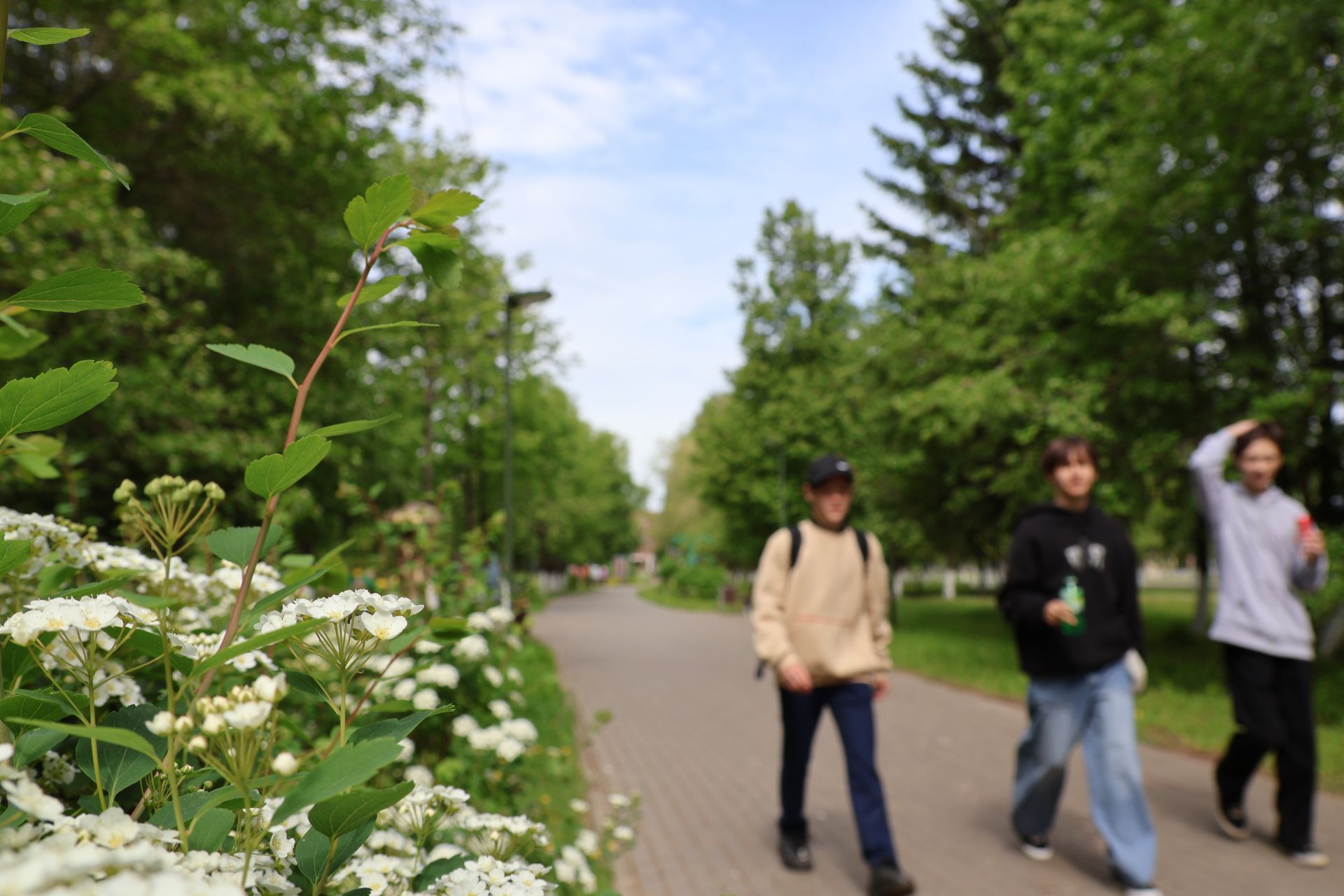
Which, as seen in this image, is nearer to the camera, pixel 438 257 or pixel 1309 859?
pixel 438 257

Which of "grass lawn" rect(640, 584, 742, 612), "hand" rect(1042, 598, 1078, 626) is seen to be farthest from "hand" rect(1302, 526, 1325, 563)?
"grass lawn" rect(640, 584, 742, 612)

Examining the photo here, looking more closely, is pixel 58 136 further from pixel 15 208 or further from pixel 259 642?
pixel 259 642

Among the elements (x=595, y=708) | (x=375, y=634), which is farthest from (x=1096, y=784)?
(x=595, y=708)

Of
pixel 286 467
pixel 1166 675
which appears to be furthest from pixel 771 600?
pixel 1166 675

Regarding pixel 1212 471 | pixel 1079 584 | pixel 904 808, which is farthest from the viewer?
pixel 904 808

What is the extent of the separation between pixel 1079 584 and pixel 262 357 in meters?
3.99

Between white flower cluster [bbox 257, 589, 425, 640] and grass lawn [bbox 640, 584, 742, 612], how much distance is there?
29.2 metres

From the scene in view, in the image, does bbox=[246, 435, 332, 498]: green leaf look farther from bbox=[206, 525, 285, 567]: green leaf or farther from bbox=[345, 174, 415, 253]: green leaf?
bbox=[345, 174, 415, 253]: green leaf

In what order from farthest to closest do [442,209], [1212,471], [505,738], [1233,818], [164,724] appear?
[1233,818]
[1212,471]
[505,738]
[442,209]
[164,724]

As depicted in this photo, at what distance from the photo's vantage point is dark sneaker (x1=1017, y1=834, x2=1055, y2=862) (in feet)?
14.3

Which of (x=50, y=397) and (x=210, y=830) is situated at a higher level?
(x=50, y=397)

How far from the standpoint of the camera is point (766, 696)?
10703 millimetres

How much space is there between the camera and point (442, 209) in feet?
3.20

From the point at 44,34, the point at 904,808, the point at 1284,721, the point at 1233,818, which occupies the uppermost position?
the point at 44,34
